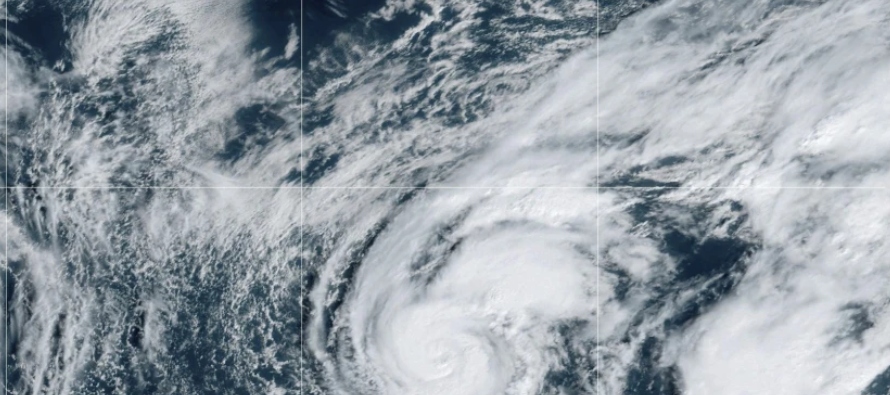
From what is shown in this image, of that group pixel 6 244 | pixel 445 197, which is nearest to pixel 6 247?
pixel 6 244

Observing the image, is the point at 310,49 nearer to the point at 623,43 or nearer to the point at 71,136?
the point at 71,136

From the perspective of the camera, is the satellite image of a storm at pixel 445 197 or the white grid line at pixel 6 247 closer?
the satellite image of a storm at pixel 445 197

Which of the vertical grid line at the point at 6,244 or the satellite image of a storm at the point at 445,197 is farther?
the vertical grid line at the point at 6,244

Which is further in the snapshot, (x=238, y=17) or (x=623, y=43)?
(x=238, y=17)

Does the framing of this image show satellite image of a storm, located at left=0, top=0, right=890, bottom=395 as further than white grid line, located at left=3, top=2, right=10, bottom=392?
No

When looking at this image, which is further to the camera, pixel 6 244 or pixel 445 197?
pixel 6 244

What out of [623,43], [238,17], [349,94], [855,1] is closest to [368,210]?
[349,94]

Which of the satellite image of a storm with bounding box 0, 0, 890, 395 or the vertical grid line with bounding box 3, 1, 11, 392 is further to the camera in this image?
the vertical grid line with bounding box 3, 1, 11, 392

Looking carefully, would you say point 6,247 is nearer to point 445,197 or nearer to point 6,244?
point 6,244
